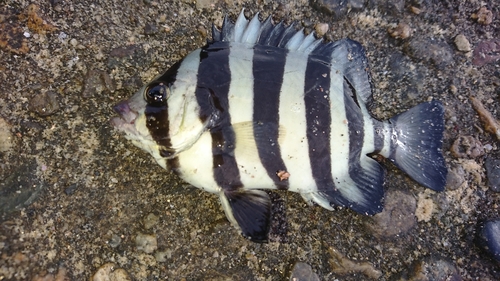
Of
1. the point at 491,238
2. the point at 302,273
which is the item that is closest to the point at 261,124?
the point at 302,273

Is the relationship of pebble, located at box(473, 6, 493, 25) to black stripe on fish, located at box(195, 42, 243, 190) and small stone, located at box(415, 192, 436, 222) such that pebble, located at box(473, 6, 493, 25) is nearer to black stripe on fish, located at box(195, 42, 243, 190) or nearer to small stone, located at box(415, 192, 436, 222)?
small stone, located at box(415, 192, 436, 222)

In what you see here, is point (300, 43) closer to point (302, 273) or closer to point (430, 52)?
point (430, 52)

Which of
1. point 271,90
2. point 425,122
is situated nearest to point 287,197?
point 271,90

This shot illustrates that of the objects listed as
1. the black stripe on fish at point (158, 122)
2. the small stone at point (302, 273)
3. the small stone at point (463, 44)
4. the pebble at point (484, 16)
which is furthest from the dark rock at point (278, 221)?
the pebble at point (484, 16)

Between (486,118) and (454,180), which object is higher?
(486,118)

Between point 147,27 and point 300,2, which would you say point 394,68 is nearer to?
point 300,2

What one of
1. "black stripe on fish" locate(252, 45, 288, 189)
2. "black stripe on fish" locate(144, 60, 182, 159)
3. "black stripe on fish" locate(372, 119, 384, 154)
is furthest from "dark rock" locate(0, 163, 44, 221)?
"black stripe on fish" locate(372, 119, 384, 154)
